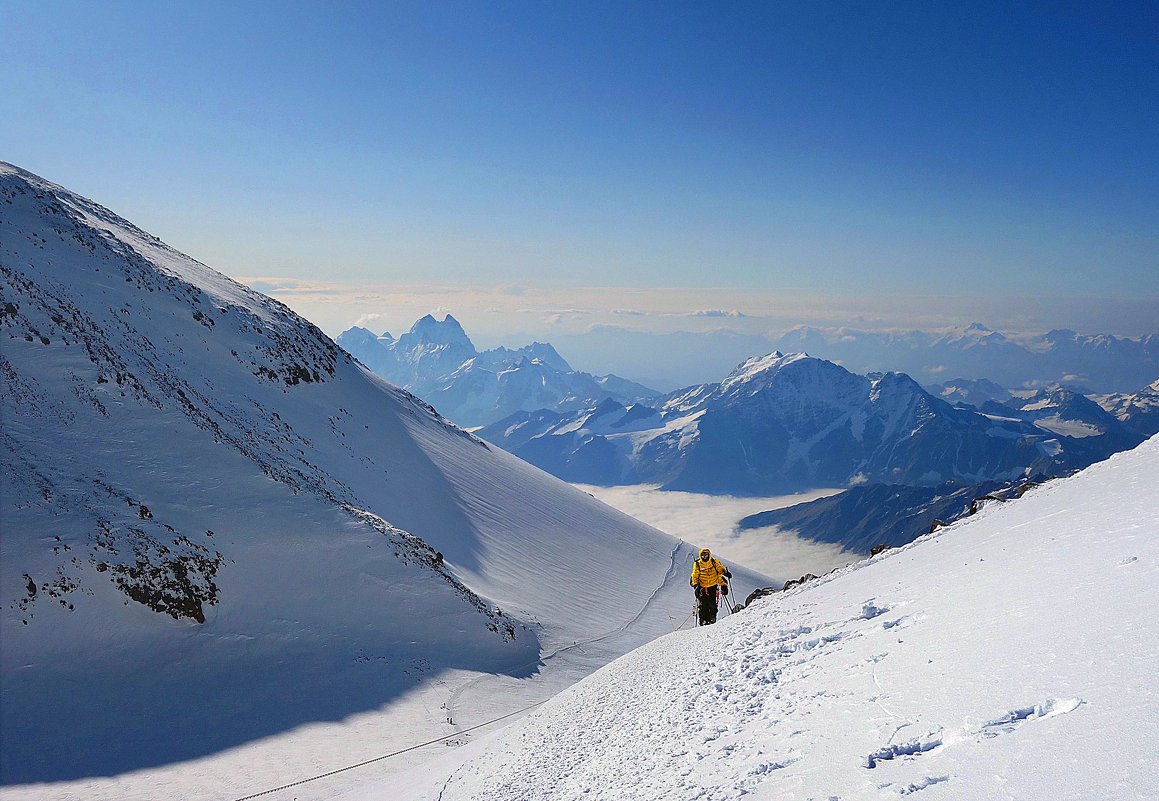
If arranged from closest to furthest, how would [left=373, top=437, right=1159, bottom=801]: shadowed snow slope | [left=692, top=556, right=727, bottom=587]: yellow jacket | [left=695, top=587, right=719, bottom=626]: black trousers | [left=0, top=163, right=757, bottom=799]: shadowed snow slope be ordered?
[left=373, top=437, right=1159, bottom=801]: shadowed snow slope → [left=692, top=556, right=727, bottom=587]: yellow jacket → [left=695, top=587, right=719, bottom=626]: black trousers → [left=0, top=163, right=757, bottom=799]: shadowed snow slope

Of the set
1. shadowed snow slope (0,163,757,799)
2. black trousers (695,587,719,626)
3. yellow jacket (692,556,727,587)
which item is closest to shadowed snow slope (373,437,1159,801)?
yellow jacket (692,556,727,587)

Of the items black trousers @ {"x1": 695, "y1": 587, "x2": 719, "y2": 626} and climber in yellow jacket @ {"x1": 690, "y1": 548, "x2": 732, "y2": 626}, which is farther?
black trousers @ {"x1": 695, "y1": 587, "x2": 719, "y2": 626}

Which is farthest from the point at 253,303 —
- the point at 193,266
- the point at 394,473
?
the point at 394,473

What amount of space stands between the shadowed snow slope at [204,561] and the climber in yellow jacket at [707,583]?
8.87 m

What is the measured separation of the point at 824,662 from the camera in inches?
326

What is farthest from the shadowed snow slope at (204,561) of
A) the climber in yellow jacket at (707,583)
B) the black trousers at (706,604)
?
the climber in yellow jacket at (707,583)

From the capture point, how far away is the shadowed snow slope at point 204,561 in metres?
17.6

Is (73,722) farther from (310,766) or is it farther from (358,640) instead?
(358,640)

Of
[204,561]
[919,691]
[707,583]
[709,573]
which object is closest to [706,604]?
[707,583]

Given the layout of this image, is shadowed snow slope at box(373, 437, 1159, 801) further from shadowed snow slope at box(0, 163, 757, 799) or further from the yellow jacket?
shadowed snow slope at box(0, 163, 757, 799)

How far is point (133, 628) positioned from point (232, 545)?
5039 mm

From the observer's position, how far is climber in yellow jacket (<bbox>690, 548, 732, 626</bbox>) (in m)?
16.6

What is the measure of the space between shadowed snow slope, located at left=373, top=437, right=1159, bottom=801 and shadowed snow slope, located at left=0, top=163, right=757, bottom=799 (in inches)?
352

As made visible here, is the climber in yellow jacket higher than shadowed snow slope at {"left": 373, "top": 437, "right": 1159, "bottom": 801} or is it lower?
lower
